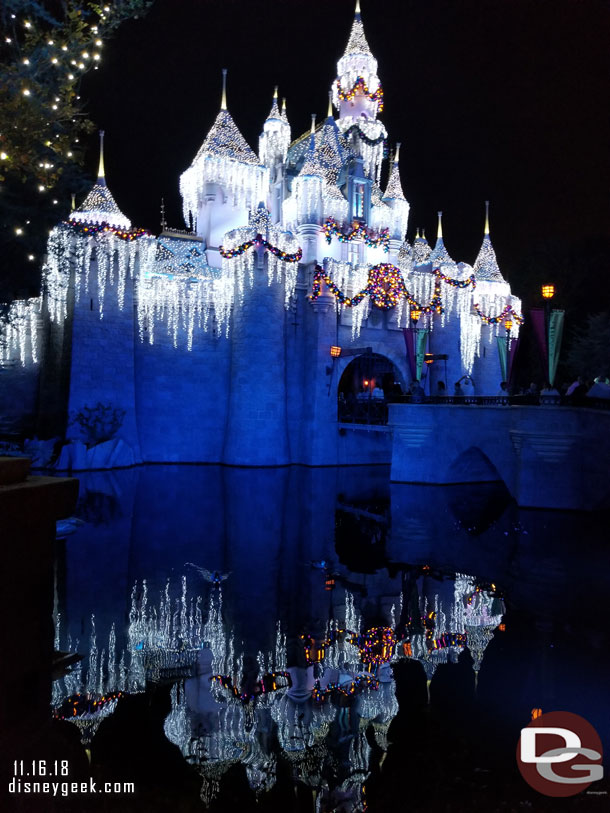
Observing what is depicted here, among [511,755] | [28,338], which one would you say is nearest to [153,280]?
[28,338]

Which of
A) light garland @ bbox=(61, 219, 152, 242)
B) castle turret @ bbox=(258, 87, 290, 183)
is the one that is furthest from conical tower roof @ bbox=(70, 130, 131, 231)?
castle turret @ bbox=(258, 87, 290, 183)

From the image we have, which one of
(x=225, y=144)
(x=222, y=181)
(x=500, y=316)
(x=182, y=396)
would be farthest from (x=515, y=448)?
(x=225, y=144)

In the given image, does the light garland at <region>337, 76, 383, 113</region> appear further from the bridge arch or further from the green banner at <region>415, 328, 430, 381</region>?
the bridge arch

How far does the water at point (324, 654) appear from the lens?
4.51 metres

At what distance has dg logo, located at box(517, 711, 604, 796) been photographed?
4.47 m

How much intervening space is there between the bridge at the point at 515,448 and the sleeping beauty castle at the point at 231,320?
3449mm

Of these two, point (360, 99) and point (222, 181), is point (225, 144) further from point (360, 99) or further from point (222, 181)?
point (360, 99)

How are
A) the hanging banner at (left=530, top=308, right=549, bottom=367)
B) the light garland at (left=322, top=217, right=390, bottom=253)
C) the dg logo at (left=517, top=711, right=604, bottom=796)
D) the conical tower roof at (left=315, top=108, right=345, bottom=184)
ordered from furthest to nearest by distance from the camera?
the conical tower roof at (left=315, top=108, right=345, bottom=184) → the light garland at (left=322, top=217, right=390, bottom=253) → the hanging banner at (left=530, top=308, right=549, bottom=367) → the dg logo at (left=517, top=711, right=604, bottom=796)

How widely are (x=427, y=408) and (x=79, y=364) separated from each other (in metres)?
12.6

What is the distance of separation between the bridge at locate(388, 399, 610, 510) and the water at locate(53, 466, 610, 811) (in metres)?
2.33

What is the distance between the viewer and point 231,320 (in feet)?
85.2

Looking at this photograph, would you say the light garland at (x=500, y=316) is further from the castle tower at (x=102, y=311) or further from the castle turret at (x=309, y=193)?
the castle tower at (x=102, y=311)

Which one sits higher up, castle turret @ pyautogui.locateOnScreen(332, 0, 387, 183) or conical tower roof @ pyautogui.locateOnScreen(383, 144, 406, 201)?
castle turret @ pyautogui.locateOnScreen(332, 0, 387, 183)

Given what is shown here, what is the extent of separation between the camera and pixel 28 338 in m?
26.5
